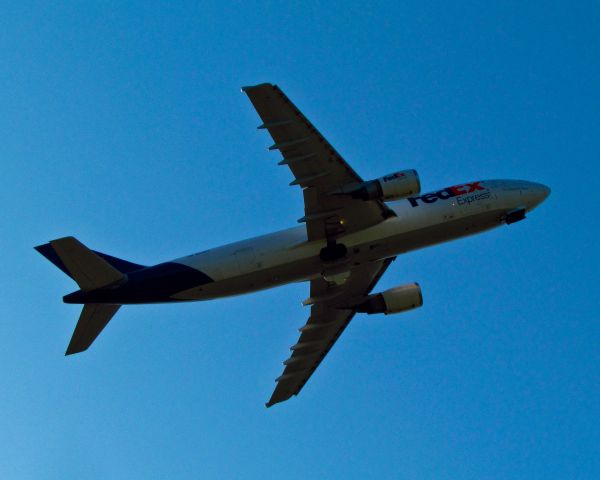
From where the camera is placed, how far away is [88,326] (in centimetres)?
4566

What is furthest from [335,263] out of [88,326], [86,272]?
[88,326]

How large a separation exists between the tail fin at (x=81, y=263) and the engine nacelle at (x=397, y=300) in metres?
16.1

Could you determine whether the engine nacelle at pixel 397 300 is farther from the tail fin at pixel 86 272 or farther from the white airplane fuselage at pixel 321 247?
the tail fin at pixel 86 272

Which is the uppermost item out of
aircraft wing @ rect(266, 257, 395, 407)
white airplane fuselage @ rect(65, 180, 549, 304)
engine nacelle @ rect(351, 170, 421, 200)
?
engine nacelle @ rect(351, 170, 421, 200)

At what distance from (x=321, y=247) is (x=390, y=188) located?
15.8 ft

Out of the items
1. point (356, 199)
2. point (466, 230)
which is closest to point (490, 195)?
point (466, 230)

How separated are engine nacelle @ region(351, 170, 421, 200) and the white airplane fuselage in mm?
2243

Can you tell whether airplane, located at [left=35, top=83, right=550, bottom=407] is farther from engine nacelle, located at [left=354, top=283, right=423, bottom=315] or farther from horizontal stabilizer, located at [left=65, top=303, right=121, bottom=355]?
engine nacelle, located at [left=354, top=283, right=423, bottom=315]

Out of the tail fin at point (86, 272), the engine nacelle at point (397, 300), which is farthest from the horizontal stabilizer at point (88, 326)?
the engine nacelle at point (397, 300)

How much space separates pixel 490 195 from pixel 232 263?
47.6 ft

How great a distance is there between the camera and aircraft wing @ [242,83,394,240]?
41344 millimetres

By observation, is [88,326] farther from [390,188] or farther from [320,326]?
[390,188]

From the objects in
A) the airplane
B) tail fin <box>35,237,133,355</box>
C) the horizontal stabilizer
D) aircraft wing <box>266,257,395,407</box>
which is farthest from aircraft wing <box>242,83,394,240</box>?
the horizontal stabilizer

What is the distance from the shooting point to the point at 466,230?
157ft
